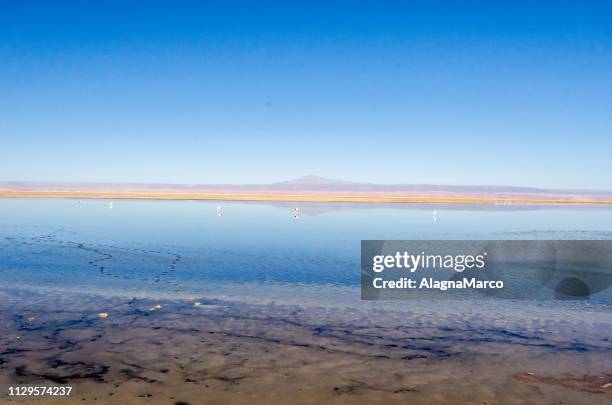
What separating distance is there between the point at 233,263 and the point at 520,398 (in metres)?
13.0

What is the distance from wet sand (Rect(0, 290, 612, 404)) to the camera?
7332 millimetres

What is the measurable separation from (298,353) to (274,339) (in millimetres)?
923

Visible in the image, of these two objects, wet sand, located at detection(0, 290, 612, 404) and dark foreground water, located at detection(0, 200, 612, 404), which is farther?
dark foreground water, located at detection(0, 200, 612, 404)

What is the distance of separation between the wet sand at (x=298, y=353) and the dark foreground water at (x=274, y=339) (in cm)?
4

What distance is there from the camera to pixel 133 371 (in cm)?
798

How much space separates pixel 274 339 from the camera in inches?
382

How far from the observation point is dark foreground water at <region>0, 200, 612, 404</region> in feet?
24.4

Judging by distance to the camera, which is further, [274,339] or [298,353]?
[274,339]

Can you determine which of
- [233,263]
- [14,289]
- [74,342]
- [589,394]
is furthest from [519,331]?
[14,289]

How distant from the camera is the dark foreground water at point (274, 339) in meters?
7.45

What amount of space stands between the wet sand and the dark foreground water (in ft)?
0.12

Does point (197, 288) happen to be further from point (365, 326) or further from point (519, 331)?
point (519, 331)

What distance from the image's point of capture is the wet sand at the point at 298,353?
7332mm

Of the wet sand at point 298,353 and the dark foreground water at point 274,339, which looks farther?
the dark foreground water at point 274,339
